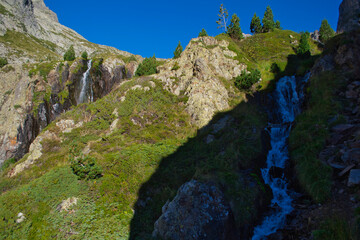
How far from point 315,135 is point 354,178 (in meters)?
5.50

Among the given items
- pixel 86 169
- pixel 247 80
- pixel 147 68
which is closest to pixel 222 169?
pixel 86 169

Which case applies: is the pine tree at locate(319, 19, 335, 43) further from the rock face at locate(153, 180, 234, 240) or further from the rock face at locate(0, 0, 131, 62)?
the rock face at locate(0, 0, 131, 62)

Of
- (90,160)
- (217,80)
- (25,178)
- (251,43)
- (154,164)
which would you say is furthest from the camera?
(251,43)

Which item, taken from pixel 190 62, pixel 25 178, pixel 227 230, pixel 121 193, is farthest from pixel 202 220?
pixel 190 62

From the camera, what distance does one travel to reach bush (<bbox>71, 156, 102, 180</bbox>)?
1261 cm

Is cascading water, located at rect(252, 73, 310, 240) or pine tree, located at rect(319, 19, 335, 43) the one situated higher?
pine tree, located at rect(319, 19, 335, 43)

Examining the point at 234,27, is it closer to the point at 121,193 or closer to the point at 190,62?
the point at 190,62

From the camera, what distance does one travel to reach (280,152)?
53.1 feet

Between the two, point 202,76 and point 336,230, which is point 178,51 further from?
point 336,230

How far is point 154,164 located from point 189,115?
9.93 meters

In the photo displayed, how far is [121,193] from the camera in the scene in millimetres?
12242

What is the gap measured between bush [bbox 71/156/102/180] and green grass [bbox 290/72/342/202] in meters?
13.2

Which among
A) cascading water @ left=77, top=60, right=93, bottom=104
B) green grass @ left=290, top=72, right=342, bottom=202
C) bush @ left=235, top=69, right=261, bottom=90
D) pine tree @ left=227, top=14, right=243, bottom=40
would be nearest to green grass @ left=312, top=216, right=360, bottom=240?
green grass @ left=290, top=72, right=342, bottom=202

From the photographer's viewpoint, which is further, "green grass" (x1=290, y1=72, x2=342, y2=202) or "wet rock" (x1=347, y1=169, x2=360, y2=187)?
"green grass" (x1=290, y1=72, x2=342, y2=202)
